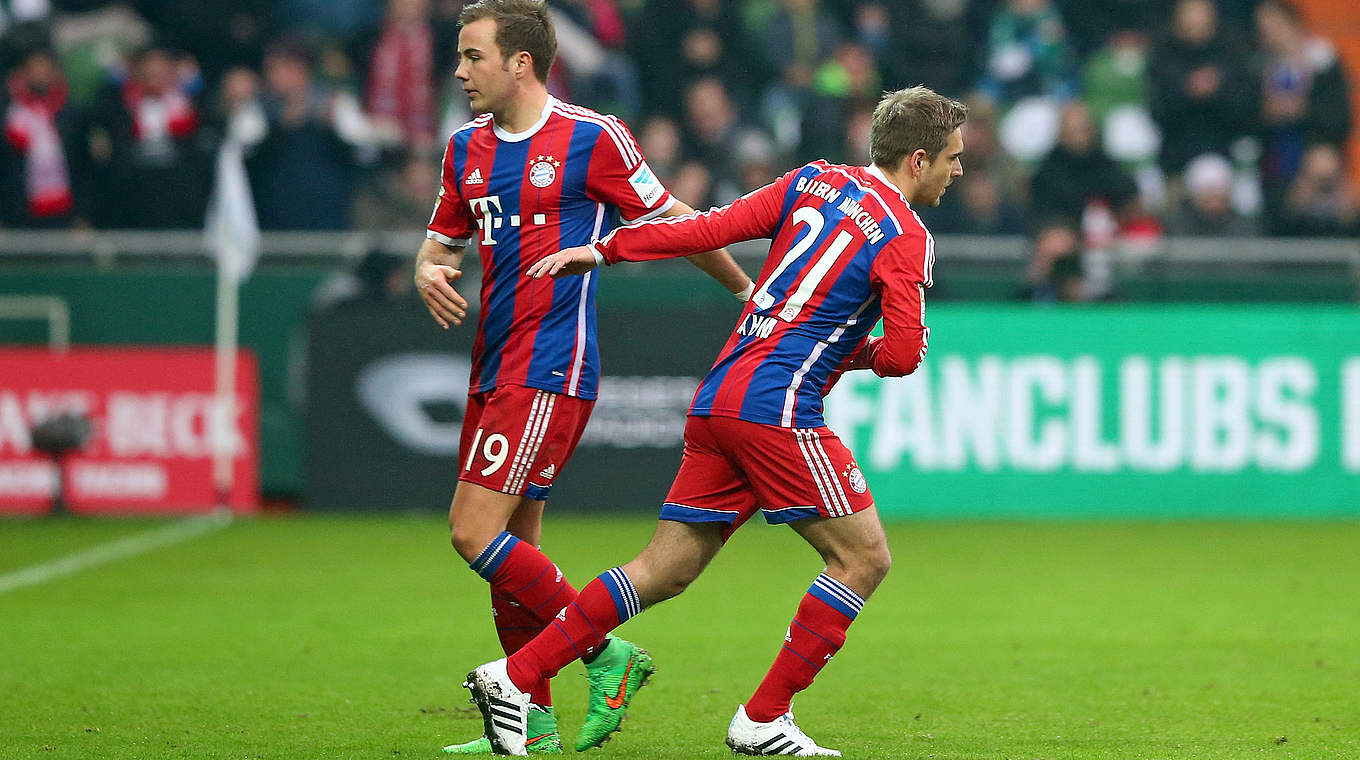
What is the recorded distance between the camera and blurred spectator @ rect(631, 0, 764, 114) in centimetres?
1561

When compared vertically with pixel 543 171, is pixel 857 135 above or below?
above

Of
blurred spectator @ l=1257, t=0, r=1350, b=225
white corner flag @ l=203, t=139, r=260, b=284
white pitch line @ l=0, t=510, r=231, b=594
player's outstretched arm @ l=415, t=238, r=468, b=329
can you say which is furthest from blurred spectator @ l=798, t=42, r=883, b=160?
player's outstretched arm @ l=415, t=238, r=468, b=329

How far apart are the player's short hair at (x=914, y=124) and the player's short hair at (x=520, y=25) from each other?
1.05 meters

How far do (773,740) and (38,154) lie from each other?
36.5 ft

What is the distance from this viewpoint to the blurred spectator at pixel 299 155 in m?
14.3

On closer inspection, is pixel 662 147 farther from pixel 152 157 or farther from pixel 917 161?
pixel 917 161

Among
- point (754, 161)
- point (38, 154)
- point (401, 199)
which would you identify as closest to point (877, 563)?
point (754, 161)

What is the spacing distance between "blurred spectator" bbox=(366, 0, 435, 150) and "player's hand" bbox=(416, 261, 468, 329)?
975cm

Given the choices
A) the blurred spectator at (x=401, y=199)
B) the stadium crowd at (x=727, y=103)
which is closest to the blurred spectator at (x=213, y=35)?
the stadium crowd at (x=727, y=103)

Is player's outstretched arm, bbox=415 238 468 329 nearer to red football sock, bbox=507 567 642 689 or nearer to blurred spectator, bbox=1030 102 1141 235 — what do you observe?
red football sock, bbox=507 567 642 689

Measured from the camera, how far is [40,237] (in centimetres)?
1341

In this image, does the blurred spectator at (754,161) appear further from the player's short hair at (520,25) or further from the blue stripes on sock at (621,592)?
the blue stripes on sock at (621,592)

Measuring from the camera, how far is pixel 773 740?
514cm

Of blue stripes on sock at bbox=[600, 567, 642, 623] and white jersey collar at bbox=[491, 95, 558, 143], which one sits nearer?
blue stripes on sock at bbox=[600, 567, 642, 623]
